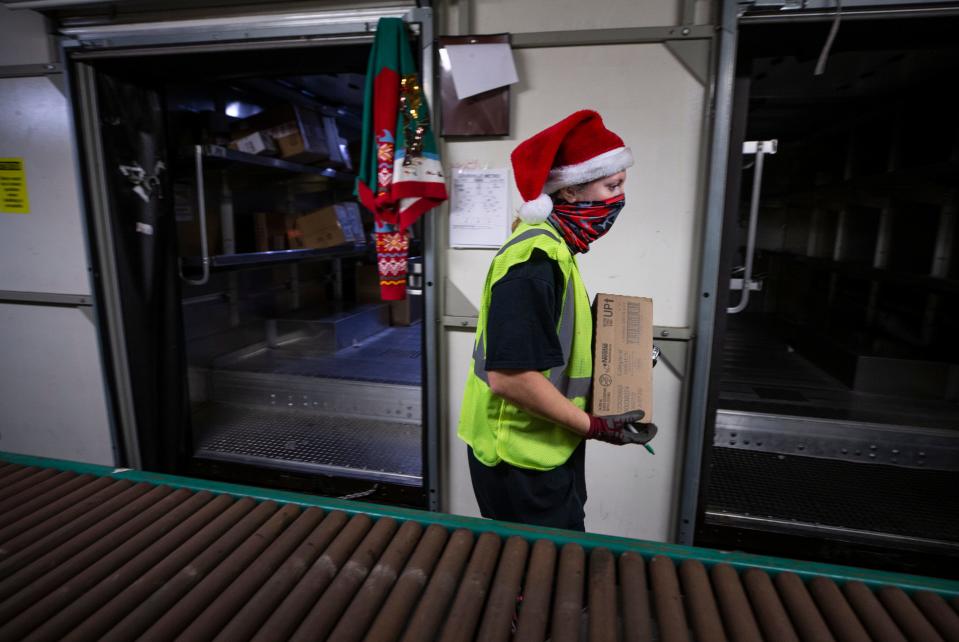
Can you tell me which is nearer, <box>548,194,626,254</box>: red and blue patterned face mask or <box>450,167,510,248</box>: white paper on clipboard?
<box>548,194,626,254</box>: red and blue patterned face mask

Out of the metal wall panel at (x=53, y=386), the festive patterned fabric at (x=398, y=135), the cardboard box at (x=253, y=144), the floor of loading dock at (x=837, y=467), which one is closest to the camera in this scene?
the festive patterned fabric at (x=398, y=135)

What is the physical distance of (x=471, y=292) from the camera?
2.06m

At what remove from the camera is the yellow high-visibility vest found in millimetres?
1255

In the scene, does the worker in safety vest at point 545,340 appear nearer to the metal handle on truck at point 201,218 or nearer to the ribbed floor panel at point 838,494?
the ribbed floor panel at point 838,494

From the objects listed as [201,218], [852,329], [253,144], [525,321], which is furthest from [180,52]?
[852,329]

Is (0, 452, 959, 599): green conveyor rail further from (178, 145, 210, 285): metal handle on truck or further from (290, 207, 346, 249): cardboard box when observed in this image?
(290, 207, 346, 249): cardboard box

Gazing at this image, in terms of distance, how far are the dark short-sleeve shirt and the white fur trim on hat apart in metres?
0.24

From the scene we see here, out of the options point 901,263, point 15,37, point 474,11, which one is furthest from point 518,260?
point 901,263

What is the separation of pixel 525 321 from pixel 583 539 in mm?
477

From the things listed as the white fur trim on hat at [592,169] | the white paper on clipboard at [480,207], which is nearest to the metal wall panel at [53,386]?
the white paper on clipboard at [480,207]

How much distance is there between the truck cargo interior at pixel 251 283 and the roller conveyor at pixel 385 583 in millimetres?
1335

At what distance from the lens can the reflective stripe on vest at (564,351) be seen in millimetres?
1250

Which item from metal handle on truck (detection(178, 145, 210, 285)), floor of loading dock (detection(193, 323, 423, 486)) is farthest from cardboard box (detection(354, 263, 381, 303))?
metal handle on truck (detection(178, 145, 210, 285))

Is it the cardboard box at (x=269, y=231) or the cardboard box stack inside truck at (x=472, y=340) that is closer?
the cardboard box stack inside truck at (x=472, y=340)
